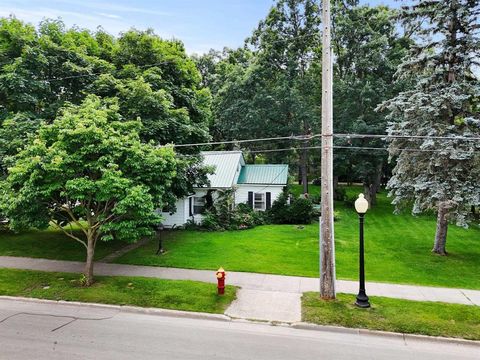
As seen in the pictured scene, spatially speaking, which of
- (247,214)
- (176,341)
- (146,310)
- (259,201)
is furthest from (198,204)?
A: (176,341)

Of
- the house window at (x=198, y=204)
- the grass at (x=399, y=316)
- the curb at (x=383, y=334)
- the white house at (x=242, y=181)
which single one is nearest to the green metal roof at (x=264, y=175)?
the white house at (x=242, y=181)

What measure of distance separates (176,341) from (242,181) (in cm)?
1830

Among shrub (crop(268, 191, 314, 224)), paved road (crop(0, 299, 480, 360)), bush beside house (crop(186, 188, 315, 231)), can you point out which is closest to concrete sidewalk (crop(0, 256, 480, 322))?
paved road (crop(0, 299, 480, 360))

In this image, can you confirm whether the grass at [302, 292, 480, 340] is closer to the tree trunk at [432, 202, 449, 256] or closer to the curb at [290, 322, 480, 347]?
the curb at [290, 322, 480, 347]

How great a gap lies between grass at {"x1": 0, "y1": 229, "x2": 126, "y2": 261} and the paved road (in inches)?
249

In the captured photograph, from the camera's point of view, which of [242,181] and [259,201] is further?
[242,181]

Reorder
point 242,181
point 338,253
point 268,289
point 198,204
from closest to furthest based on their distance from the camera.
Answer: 1. point 268,289
2. point 338,253
3. point 198,204
4. point 242,181

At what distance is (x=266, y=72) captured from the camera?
106 ft

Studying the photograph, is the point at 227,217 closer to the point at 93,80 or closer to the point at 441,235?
the point at 93,80

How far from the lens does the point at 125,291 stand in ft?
35.0

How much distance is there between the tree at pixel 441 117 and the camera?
567 inches

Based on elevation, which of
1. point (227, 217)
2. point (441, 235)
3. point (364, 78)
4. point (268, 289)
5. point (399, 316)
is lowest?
point (399, 316)

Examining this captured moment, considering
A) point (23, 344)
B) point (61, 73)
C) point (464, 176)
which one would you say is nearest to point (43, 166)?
point (23, 344)

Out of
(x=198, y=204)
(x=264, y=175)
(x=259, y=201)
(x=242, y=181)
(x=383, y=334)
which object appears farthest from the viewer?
(x=264, y=175)
